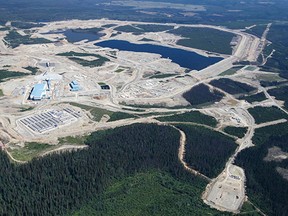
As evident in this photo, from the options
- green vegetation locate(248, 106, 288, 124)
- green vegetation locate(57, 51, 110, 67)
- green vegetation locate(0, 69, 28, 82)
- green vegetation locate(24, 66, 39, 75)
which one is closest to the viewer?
green vegetation locate(248, 106, 288, 124)

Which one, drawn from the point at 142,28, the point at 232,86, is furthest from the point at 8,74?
the point at 142,28

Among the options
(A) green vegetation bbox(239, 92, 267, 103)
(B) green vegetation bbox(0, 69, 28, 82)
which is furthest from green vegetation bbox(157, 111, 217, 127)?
(B) green vegetation bbox(0, 69, 28, 82)

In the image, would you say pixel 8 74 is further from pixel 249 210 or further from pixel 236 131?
pixel 249 210

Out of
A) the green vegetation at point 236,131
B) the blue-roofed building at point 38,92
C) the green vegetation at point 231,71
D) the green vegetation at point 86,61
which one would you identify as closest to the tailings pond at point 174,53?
the green vegetation at point 231,71

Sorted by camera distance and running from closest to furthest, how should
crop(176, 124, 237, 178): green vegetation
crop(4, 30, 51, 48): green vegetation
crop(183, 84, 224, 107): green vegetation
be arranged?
1. crop(176, 124, 237, 178): green vegetation
2. crop(183, 84, 224, 107): green vegetation
3. crop(4, 30, 51, 48): green vegetation

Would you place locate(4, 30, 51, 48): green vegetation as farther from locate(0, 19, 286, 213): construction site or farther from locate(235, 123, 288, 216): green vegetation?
locate(235, 123, 288, 216): green vegetation

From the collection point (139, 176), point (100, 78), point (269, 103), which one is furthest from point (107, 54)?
point (139, 176)

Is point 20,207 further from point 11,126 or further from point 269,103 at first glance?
point 269,103
